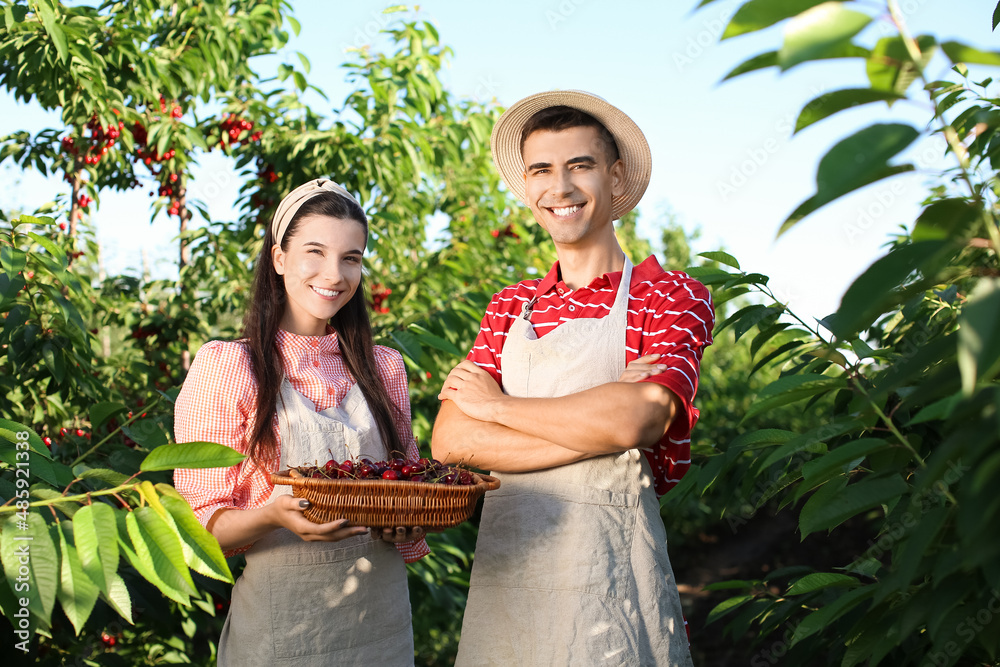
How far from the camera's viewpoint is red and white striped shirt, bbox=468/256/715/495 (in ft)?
5.79

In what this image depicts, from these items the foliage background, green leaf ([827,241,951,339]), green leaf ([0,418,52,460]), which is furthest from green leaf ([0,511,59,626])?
green leaf ([827,241,951,339])

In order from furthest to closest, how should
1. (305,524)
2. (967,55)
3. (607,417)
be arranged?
1. (607,417)
2. (305,524)
3. (967,55)

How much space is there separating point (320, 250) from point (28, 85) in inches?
92.0

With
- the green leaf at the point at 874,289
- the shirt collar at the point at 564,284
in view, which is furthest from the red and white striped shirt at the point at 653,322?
the green leaf at the point at 874,289

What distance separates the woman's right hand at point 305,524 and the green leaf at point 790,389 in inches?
31.8

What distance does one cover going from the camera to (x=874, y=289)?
2.78 feet

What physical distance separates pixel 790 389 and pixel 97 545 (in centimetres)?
117

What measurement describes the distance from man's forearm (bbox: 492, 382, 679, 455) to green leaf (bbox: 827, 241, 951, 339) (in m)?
0.82

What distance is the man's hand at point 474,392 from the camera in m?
1.86

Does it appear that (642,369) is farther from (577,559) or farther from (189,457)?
(189,457)

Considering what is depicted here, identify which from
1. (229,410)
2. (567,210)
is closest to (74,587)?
(229,410)

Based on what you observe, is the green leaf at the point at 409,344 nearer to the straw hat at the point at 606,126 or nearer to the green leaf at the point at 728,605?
the straw hat at the point at 606,126

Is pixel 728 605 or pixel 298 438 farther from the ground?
pixel 298 438

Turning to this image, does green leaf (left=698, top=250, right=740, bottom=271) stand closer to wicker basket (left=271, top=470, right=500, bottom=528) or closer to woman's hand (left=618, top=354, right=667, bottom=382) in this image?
woman's hand (left=618, top=354, right=667, bottom=382)
